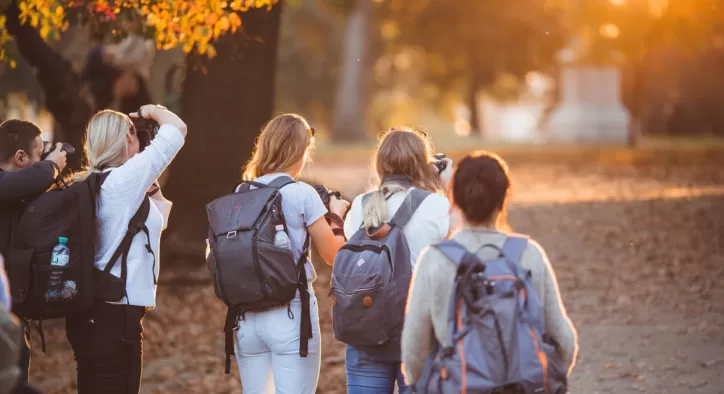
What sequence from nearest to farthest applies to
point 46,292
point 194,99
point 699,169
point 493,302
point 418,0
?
point 493,302, point 46,292, point 194,99, point 699,169, point 418,0

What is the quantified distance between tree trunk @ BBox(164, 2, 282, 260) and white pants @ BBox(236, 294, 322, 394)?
700 cm

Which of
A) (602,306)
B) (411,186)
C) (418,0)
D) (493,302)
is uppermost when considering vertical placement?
(418,0)

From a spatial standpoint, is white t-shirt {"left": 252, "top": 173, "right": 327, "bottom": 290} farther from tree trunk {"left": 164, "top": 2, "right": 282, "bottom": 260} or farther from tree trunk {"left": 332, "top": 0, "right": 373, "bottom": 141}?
tree trunk {"left": 332, "top": 0, "right": 373, "bottom": 141}

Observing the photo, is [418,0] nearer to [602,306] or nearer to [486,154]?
[602,306]

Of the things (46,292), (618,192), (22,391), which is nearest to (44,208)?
(46,292)

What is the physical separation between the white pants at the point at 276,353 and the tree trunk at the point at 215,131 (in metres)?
7.00

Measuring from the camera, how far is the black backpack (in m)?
4.74

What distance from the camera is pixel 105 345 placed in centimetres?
488

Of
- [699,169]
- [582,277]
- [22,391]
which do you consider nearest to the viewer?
[22,391]

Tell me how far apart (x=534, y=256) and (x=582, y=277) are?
24.3 ft

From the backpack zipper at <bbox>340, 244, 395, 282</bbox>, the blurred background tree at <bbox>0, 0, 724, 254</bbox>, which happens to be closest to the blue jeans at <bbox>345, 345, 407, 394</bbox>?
the backpack zipper at <bbox>340, 244, 395, 282</bbox>

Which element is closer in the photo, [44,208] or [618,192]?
[44,208]

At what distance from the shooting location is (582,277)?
11039 millimetres

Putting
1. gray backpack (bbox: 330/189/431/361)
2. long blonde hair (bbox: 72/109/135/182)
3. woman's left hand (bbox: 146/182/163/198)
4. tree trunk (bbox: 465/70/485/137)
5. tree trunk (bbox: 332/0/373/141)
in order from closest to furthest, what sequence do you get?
gray backpack (bbox: 330/189/431/361) → long blonde hair (bbox: 72/109/135/182) → woman's left hand (bbox: 146/182/163/198) → tree trunk (bbox: 332/0/373/141) → tree trunk (bbox: 465/70/485/137)
